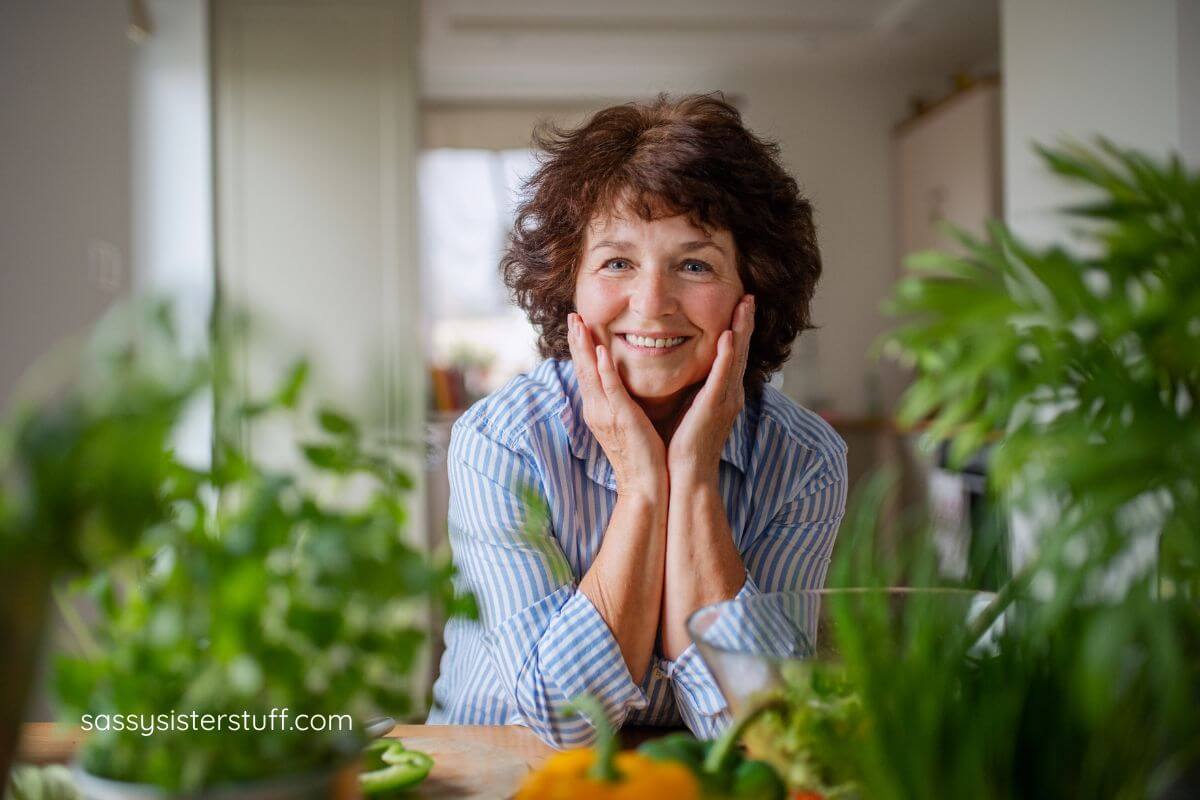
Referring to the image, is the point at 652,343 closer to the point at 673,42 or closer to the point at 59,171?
the point at 59,171

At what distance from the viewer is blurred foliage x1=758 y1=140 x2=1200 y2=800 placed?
1.33 feet

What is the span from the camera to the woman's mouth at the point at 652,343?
141 centimetres

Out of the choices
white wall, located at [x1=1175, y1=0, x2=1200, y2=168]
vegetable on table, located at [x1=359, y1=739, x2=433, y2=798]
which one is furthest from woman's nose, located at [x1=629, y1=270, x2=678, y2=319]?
white wall, located at [x1=1175, y1=0, x2=1200, y2=168]

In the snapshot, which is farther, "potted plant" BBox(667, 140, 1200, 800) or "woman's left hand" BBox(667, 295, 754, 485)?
"woman's left hand" BBox(667, 295, 754, 485)

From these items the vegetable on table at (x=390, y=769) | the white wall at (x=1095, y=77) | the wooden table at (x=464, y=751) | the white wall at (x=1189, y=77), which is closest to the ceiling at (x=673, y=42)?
the white wall at (x=1095, y=77)

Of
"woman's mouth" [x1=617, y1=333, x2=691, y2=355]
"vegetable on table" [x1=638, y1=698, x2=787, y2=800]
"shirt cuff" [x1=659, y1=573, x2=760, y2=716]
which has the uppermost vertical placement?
"woman's mouth" [x1=617, y1=333, x2=691, y2=355]

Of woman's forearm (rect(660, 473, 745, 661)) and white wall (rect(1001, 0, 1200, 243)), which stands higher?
white wall (rect(1001, 0, 1200, 243))

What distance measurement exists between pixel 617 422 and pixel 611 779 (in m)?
0.91

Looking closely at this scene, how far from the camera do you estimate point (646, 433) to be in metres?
1.38

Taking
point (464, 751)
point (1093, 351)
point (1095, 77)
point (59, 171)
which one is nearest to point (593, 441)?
point (464, 751)

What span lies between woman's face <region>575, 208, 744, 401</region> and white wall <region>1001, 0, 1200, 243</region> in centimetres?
113

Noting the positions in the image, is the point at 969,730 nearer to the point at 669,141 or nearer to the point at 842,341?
the point at 669,141

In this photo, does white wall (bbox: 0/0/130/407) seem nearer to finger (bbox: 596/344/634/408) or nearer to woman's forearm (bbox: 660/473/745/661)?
finger (bbox: 596/344/634/408)

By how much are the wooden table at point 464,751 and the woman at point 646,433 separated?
20cm
